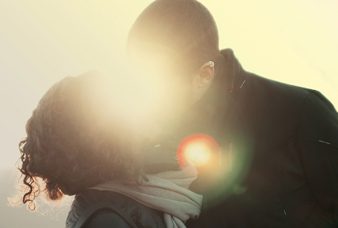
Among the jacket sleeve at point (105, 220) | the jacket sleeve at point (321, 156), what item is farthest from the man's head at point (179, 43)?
the jacket sleeve at point (105, 220)

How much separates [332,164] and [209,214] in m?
0.75

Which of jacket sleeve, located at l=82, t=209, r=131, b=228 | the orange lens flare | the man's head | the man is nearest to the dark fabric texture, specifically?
jacket sleeve, located at l=82, t=209, r=131, b=228

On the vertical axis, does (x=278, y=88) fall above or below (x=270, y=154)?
above

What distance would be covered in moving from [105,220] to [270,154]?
1.10 m

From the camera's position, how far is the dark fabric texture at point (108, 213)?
269cm

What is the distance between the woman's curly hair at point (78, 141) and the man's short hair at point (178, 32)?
0.41 metres

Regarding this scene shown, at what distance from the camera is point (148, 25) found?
125 inches

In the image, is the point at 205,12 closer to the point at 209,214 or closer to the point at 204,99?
the point at 204,99

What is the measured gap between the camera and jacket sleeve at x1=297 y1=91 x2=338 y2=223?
3133mm

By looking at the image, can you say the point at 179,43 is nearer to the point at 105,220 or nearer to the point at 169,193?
the point at 169,193

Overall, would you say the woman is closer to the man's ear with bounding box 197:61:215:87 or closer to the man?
the man

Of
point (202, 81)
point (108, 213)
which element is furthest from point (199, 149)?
point (108, 213)

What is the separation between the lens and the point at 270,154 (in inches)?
128

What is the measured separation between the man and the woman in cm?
20
